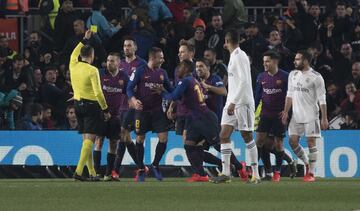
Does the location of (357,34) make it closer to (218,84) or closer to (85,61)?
(218,84)

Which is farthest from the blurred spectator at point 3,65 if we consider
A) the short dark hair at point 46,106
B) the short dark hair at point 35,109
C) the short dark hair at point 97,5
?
the short dark hair at point 97,5

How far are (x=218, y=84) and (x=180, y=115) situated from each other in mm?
832

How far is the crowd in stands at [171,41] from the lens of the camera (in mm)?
26469

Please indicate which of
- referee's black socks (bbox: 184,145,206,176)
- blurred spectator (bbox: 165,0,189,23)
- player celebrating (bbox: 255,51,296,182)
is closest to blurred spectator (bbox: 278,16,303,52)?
blurred spectator (bbox: 165,0,189,23)

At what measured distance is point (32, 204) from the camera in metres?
15.7

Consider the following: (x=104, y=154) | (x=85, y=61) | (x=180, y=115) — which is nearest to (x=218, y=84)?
(x=180, y=115)

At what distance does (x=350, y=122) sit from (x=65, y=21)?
22.9ft

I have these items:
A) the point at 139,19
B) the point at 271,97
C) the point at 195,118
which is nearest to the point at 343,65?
the point at 139,19

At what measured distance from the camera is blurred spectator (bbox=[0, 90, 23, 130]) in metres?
26.2

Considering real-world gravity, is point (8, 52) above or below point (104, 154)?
above

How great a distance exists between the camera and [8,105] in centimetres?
2636

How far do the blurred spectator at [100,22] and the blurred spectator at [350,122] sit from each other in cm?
574

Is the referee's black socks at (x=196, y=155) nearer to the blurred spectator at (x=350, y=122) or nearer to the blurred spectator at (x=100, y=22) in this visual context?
the blurred spectator at (x=350, y=122)

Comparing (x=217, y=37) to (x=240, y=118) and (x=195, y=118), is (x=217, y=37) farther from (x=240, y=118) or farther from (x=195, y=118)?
(x=240, y=118)
